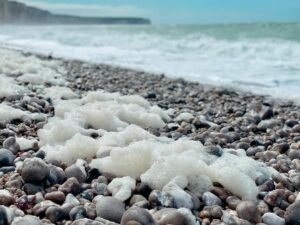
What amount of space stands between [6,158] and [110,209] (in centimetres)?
83

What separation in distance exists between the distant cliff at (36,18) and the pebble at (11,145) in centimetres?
7931

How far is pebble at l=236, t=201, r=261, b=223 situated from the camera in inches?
89.0

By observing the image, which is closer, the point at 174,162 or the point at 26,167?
the point at 26,167

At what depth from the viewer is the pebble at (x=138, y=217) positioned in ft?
6.64

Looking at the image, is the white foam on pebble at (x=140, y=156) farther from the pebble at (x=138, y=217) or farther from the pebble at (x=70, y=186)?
the pebble at (x=138, y=217)

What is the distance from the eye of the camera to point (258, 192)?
2535 millimetres

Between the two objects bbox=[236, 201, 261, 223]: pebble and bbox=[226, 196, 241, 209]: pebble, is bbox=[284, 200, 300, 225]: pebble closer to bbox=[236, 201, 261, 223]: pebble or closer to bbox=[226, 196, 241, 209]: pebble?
bbox=[236, 201, 261, 223]: pebble

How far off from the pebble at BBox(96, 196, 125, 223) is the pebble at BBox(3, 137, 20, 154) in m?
0.97

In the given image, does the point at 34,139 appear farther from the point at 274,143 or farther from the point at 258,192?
the point at 274,143

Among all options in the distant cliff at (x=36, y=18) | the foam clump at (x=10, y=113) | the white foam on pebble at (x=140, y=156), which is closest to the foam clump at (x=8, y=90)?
the foam clump at (x=10, y=113)

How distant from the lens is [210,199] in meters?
2.41

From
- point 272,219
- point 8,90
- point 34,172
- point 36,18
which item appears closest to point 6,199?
point 34,172

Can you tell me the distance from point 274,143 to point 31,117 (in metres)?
1.87

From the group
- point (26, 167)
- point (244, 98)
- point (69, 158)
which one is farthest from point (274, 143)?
point (244, 98)
